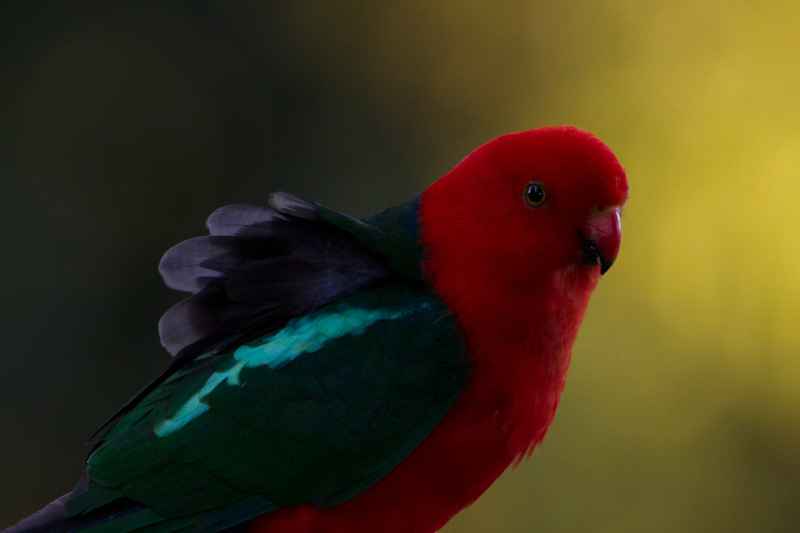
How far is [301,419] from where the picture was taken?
6.66ft

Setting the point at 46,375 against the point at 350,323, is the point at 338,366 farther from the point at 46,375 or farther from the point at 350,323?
the point at 46,375

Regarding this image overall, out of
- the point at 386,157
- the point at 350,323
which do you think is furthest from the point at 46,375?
the point at 350,323

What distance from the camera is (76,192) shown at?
14.4 ft

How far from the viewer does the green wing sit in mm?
1991

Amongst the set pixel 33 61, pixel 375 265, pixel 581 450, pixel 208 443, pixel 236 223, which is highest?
pixel 33 61

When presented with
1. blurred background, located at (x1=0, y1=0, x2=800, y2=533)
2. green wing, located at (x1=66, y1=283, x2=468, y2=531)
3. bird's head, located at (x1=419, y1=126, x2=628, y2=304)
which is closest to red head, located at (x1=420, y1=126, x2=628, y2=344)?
bird's head, located at (x1=419, y1=126, x2=628, y2=304)

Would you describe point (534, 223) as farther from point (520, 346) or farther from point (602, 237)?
point (520, 346)

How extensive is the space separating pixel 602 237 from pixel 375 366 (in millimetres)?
617

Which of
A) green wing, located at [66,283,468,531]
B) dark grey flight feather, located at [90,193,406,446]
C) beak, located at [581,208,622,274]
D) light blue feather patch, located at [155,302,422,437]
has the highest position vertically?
dark grey flight feather, located at [90,193,406,446]

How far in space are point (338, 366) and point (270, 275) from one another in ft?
0.97

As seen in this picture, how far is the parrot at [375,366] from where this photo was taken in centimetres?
201

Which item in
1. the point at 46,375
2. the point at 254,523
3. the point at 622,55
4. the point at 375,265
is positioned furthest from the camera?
the point at 622,55

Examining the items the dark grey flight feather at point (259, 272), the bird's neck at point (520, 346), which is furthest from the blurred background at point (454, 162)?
the bird's neck at point (520, 346)

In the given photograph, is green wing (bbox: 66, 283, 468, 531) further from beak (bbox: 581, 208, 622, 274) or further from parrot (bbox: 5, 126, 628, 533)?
beak (bbox: 581, 208, 622, 274)
